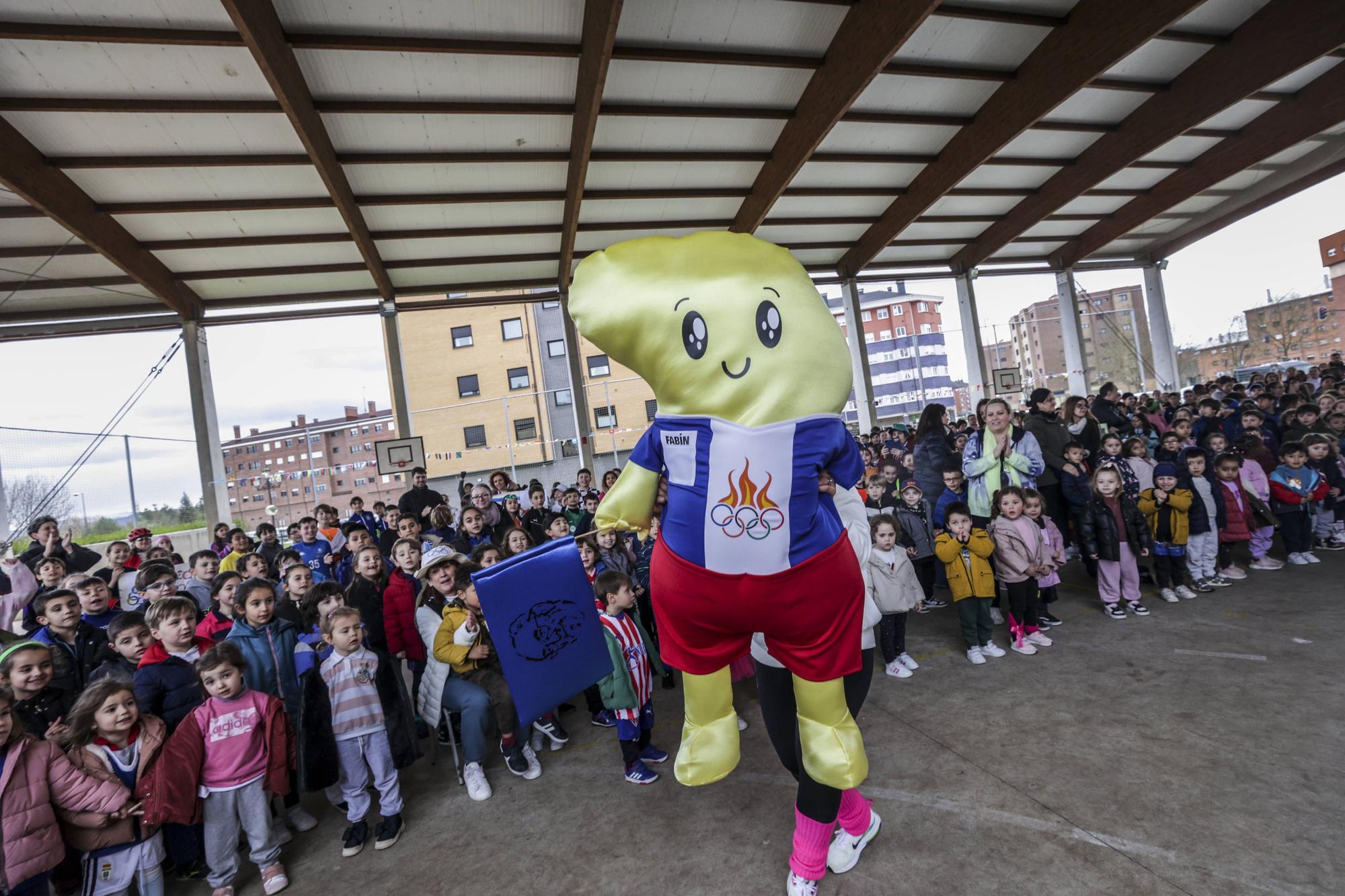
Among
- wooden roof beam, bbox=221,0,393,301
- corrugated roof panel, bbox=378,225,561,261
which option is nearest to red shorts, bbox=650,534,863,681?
wooden roof beam, bbox=221,0,393,301

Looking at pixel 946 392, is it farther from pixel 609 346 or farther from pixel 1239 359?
pixel 609 346

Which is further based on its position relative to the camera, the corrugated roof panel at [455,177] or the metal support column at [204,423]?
the metal support column at [204,423]

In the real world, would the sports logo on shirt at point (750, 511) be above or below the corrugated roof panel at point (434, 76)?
below

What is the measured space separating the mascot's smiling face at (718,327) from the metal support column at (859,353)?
483 inches

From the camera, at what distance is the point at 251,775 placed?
2.62 m

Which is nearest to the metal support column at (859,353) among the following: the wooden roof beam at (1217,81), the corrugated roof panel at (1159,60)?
the wooden roof beam at (1217,81)

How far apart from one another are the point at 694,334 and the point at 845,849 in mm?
1830

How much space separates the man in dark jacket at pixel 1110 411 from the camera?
6906 mm

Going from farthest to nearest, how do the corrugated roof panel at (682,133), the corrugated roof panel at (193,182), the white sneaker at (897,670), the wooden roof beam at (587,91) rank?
the corrugated roof panel at (682,133)
the corrugated roof panel at (193,182)
the wooden roof beam at (587,91)
the white sneaker at (897,670)

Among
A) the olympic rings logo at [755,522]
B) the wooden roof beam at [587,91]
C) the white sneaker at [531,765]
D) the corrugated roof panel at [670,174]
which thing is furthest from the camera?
the corrugated roof panel at [670,174]

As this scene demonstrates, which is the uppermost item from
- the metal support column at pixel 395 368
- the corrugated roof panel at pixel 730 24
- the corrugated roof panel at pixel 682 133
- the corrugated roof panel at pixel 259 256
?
the corrugated roof panel at pixel 730 24

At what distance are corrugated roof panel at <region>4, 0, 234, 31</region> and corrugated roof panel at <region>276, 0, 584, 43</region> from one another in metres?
0.63

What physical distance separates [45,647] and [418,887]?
1.83 metres

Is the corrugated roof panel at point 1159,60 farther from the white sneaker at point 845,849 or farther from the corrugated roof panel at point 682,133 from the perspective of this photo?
the white sneaker at point 845,849
